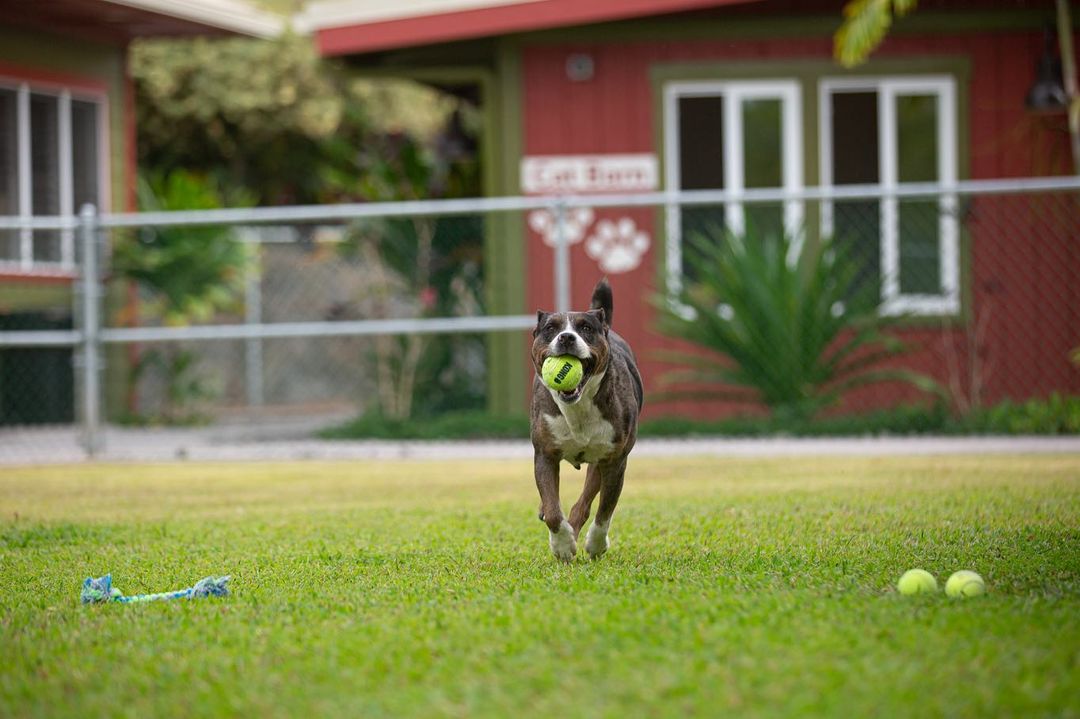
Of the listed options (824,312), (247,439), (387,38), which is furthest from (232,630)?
(387,38)

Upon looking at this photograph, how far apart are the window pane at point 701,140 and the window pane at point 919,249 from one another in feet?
5.62

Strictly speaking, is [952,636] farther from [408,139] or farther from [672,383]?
[408,139]

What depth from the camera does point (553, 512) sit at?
5.71m

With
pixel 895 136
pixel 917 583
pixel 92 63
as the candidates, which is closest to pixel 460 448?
pixel 895 136

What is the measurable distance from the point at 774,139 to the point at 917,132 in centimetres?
130

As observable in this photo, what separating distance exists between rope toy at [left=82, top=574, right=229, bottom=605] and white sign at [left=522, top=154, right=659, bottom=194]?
9090 mm

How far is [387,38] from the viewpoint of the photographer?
13727mm

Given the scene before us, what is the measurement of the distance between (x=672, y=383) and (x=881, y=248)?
212 cm

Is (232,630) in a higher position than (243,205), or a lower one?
lower

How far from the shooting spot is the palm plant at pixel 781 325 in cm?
1195

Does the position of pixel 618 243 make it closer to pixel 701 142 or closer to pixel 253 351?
pixel 701 142

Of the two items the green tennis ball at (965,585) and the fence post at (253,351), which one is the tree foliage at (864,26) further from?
the fence post at (253,351)

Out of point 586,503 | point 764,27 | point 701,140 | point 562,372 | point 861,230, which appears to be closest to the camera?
point 562,372

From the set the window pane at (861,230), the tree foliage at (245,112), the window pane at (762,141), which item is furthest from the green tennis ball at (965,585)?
the tree foliage at (245,112)
